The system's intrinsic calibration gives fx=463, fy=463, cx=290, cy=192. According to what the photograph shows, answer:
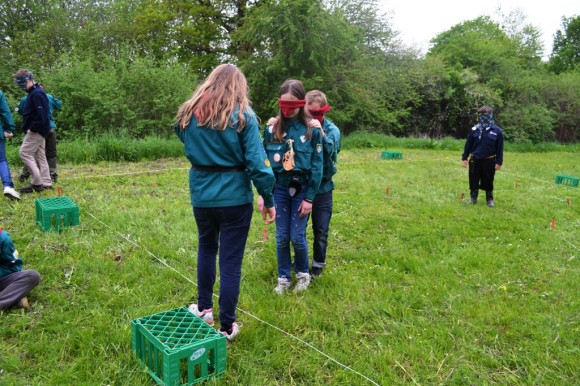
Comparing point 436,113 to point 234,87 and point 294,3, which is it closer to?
point 294,3

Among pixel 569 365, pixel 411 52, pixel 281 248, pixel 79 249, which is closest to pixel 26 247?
pixel 79 249

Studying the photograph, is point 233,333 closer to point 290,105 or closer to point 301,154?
point 301,154

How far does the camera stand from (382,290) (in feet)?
14.0

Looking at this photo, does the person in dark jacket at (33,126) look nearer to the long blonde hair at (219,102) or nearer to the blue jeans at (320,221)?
the blue jeans at (320,221)

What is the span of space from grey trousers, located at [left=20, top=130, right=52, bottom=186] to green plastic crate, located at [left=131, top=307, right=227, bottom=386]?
16.5ft

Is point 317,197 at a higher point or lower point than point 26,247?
higher

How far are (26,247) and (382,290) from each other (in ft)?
11.6

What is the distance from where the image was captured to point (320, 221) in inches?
175

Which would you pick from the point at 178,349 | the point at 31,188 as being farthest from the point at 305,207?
the point at 31,188

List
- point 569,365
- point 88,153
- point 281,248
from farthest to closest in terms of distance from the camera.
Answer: point 88,153, point 281,248, point 569,365

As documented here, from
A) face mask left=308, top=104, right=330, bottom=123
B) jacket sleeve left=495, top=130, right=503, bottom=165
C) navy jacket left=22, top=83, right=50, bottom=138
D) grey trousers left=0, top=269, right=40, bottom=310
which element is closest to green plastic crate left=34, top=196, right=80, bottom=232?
grey trousers left=0, top=269, right=40, bottom=310

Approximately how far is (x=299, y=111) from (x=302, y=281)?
5.01ft

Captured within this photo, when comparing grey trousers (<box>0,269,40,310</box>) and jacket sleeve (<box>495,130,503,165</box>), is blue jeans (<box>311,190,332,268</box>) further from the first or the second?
jacket sleeve (<box>495,130,503,165</box>)

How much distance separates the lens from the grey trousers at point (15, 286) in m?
3.46
